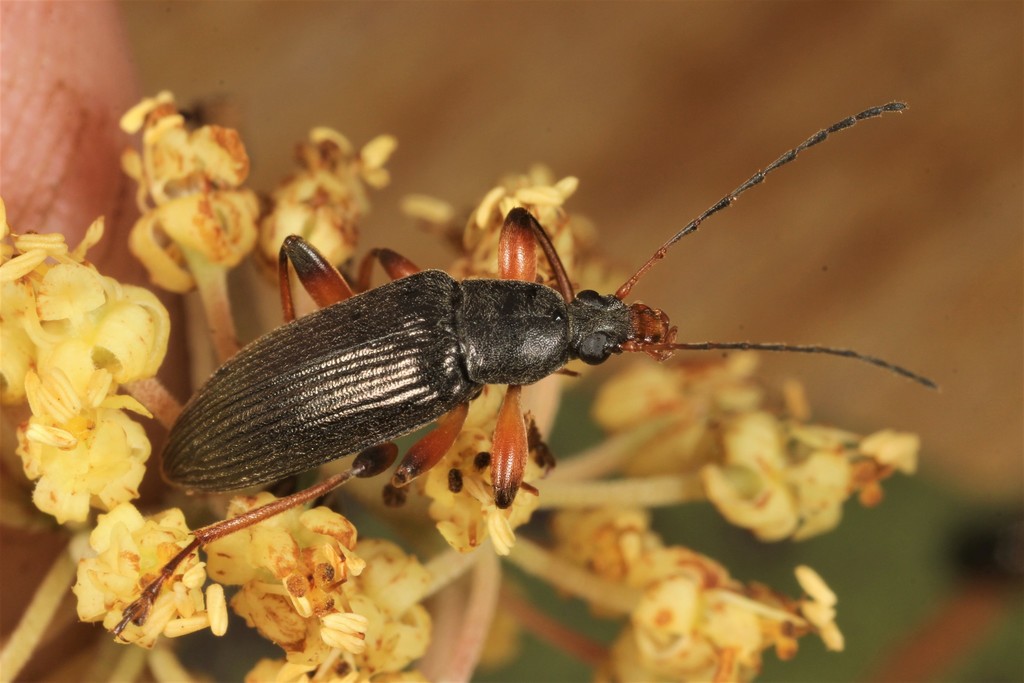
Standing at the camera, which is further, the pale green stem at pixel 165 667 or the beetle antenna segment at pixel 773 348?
the beetle antenna segment at pixel 773 348

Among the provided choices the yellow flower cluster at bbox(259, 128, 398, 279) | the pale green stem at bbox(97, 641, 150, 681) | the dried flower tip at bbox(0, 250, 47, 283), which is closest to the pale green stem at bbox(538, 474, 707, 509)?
the yellow flower cluster at bbox(259, 128, 398, 279)

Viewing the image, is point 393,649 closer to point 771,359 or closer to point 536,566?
point 536,566

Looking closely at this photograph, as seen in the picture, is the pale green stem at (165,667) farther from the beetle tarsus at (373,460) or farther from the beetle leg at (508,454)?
the beetle leg at (508,454)

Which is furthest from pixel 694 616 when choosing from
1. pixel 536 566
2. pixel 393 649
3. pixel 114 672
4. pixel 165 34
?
pixel 165 34

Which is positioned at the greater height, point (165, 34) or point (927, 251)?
point (165, 34)

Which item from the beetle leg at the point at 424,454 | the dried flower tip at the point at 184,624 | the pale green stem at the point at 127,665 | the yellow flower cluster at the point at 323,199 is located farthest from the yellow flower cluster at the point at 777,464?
the pale green stem at the point at 127,665

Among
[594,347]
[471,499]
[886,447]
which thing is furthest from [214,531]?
[886,447]
